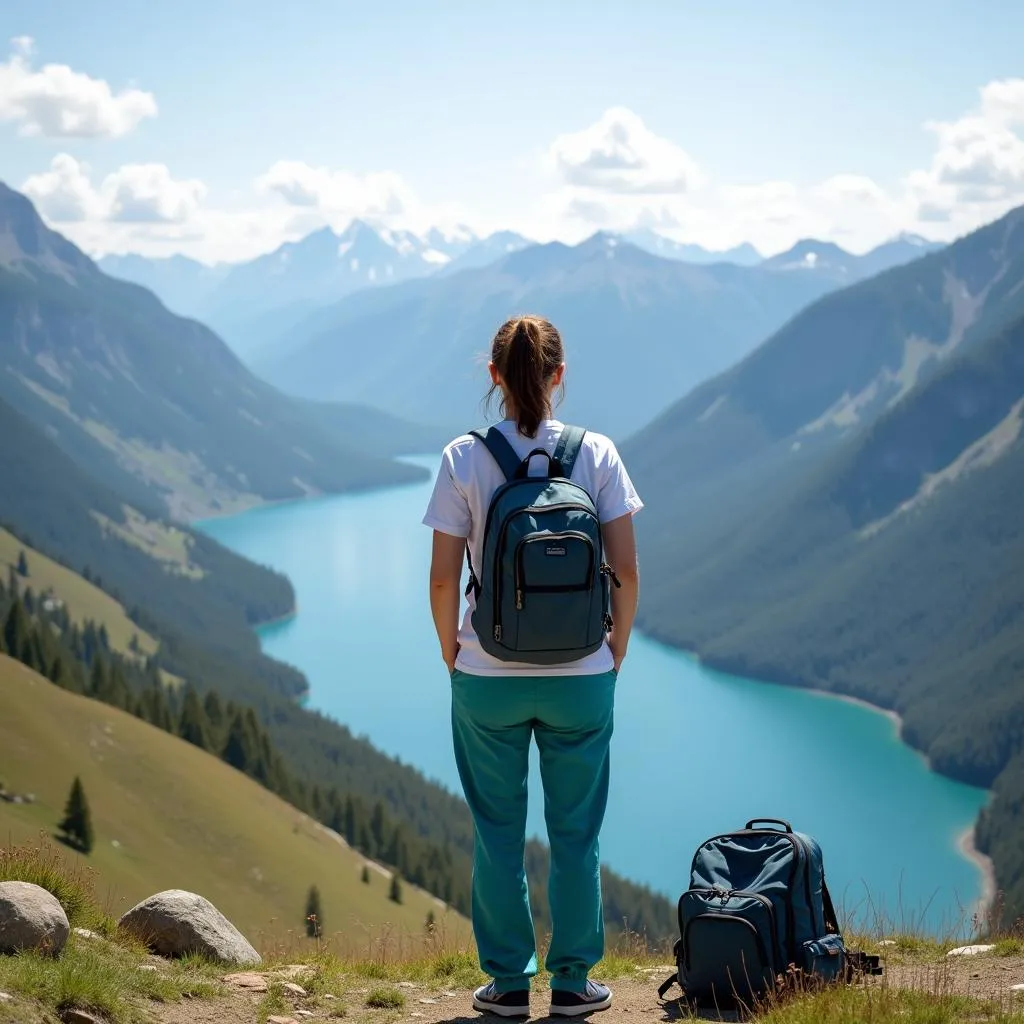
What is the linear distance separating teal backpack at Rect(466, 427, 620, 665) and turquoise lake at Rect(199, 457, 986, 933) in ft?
222

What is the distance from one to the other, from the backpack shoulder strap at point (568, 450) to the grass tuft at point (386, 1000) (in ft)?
11.6

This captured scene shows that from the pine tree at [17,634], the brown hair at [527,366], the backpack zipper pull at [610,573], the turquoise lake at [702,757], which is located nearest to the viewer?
the backpack zipper pull at [610,573]

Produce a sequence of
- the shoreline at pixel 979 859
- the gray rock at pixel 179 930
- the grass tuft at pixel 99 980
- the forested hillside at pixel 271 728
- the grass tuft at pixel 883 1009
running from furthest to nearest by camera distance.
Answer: the shoreline at pixel 979 859 < the forested hillside at pixel 271 728 < the gray rock at pixel 179 930 < the grass tuft at pixel 99 980 < the grass tuft at pixel 883 1009

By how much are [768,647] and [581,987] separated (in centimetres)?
18030

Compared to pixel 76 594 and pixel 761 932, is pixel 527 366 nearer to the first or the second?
pixel 761 932

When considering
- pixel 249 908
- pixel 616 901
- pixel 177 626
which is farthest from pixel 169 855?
pixel 177 626

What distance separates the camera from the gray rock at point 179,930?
891cm

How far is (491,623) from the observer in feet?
22.1

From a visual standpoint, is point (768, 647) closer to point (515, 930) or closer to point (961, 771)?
point (961, 771)

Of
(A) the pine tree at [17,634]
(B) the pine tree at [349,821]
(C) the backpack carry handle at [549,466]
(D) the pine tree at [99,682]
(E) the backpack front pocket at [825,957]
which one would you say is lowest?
(E) the backpack front pocket at [825,957]

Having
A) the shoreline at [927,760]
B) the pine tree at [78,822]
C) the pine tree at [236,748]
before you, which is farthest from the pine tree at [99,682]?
the shoreline at [927,760]

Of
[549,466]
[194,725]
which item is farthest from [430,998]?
[194,725]

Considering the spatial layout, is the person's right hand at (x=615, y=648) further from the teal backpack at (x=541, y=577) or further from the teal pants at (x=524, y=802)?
the teal backpack at (x=541, y=577)

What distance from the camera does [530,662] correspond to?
22.2 ft
